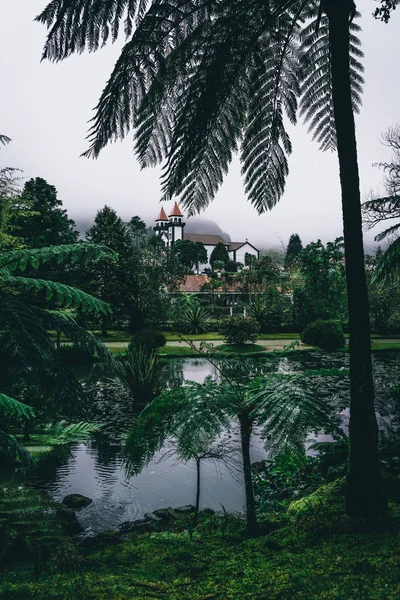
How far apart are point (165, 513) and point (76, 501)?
3.19 feet

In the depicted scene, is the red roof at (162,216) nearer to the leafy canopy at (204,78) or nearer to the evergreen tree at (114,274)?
the evergreen tree at (114,274)

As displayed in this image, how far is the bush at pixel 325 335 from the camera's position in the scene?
17.3 meters

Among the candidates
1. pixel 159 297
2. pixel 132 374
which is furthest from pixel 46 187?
pixel 132 374

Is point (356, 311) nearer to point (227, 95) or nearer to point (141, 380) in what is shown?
point (227, 95)

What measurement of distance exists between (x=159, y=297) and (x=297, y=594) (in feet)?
67.5

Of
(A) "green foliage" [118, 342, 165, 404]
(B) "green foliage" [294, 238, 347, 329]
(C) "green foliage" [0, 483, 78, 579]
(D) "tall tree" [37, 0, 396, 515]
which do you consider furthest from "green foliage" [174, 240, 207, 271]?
(C) "green foliage" [0, 483, 78, 579]

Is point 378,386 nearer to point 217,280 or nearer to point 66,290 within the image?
point 66,290

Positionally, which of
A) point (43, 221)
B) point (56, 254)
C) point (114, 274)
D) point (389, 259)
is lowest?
point (56, 254)

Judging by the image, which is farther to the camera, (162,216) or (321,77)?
(162,216)

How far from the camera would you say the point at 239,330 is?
1636 centimetres

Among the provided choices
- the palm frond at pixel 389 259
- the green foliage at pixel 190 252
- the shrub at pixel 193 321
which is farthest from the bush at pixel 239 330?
the green foliage at pixel 190 252

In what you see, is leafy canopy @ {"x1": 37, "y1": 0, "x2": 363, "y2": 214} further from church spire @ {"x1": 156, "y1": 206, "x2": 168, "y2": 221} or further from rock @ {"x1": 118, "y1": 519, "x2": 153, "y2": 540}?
church spire @ {"x1": 156, "y1": 206, "x2": 168, "y2": 221}

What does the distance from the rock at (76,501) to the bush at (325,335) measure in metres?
14.2

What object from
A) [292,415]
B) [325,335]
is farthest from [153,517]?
[325,335]
